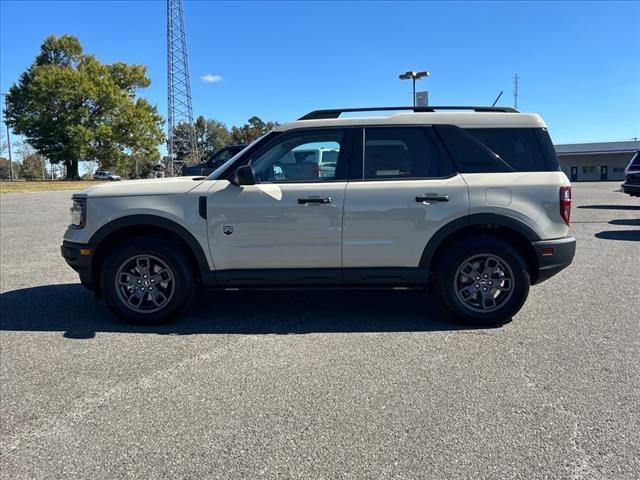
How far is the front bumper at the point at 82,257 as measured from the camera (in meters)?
4.81

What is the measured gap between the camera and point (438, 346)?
429 cm

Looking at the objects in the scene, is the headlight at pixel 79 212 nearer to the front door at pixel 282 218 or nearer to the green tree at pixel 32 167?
the front door at pixel 282 218

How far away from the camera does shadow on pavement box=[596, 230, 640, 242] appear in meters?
10.1

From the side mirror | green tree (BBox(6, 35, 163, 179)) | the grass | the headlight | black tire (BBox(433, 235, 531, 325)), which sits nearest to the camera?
the side mirror

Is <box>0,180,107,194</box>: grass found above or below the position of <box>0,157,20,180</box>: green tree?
below

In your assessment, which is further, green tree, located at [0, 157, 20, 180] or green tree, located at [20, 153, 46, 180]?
green tree, located at [20, 153, 46, 180]

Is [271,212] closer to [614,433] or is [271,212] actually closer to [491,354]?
[491,354]

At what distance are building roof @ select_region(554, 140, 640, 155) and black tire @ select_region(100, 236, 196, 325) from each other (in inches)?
2478

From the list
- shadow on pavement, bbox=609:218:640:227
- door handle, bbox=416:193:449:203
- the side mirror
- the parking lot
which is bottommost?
the parking lot

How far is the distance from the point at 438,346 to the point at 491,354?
0.44 m

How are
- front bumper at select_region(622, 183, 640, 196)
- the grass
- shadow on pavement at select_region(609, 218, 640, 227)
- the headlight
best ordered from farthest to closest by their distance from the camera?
the grass, front bumper at select_region(622, 183, 640, 196), shadow on pavement at select_region(609, 218, 640, 227), the headlight

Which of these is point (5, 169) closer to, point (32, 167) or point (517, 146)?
point (32, 167)

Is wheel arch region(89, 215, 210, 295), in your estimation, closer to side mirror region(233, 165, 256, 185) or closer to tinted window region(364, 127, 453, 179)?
side mirror region(233, 165, 256, 185)

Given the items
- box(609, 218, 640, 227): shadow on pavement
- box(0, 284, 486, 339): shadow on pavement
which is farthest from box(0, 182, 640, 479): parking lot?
box(609, 218, 640, 227): shadow on pavement
